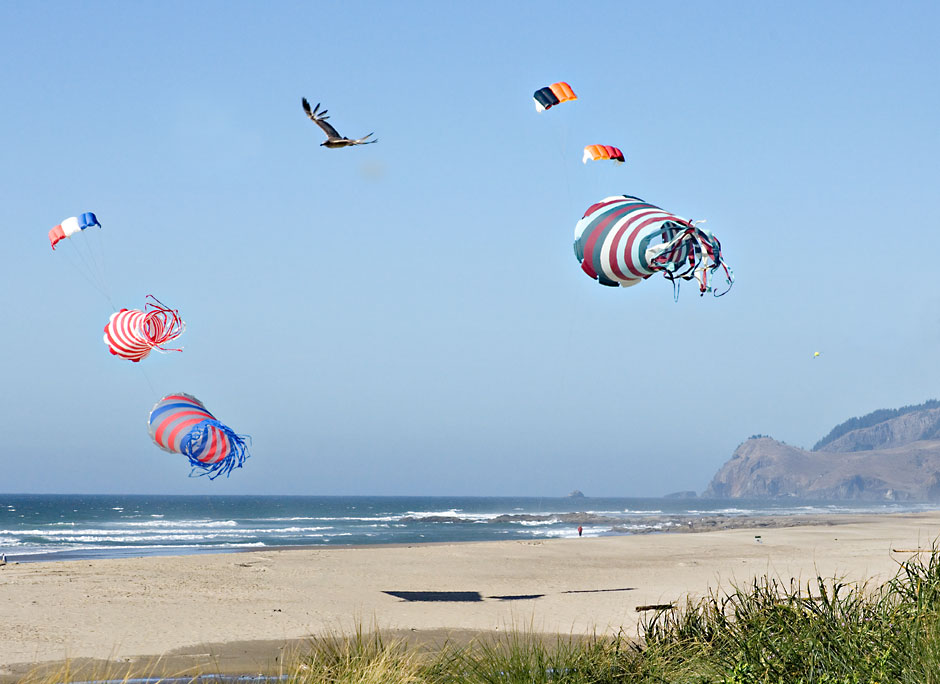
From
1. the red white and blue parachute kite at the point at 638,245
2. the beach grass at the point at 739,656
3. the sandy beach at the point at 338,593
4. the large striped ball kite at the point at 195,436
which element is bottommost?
the sandy beach at the point at 338,593

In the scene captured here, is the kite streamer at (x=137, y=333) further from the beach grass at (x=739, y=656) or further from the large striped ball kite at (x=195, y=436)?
the beach grass at (x=739, y=656)

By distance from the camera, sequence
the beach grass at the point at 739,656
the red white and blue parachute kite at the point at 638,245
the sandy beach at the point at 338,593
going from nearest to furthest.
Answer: the beach grass at the point at 739,656, the red white and blue parachute kite at the point at 638,245, the sandy beach at the point at 338,593

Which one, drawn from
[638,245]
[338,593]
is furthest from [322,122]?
[338,593]

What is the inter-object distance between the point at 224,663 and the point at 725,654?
7752 mm

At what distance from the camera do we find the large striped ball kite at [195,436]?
15492 mm

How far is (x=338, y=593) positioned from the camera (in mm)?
20938

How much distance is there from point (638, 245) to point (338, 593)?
1262 centimetres

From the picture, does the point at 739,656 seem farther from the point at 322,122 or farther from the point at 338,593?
the point at 338,593

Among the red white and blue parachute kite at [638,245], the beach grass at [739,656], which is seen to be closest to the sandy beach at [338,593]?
the beach grass at [739,656]

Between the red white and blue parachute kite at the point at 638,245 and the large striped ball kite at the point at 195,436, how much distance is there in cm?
702

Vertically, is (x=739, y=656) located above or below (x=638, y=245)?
below

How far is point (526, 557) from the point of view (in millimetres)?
31359

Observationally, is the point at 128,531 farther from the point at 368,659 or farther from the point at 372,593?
the point at 368,659

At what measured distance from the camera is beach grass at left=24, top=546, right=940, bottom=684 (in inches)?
260
